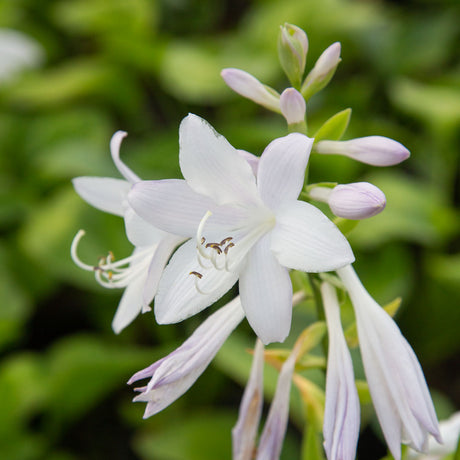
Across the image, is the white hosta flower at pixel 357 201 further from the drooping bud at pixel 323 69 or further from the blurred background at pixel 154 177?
the blurred background at pixel 154 177

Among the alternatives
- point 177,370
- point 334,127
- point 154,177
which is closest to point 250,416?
point 177,370

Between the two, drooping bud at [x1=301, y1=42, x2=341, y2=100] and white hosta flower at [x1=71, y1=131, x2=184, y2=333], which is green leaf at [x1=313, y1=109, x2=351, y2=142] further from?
white hosta flower at [x1=71, y1=131, x2=184, y2=333]

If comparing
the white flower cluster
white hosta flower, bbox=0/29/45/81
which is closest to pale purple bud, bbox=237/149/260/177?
the white flower cluster

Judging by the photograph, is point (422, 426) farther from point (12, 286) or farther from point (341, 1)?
point (341, 1)

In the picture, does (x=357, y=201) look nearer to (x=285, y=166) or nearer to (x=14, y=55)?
(x=285, y=166)

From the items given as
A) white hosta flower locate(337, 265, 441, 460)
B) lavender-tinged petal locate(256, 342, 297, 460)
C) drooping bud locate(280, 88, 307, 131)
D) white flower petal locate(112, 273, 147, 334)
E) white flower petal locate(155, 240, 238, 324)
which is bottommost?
lavender-tinged petal locate(256, 342, 297, 460)

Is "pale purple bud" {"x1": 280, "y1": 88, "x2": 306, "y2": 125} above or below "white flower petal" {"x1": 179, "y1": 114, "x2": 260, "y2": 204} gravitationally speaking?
above
